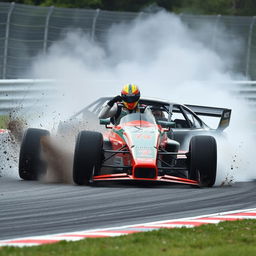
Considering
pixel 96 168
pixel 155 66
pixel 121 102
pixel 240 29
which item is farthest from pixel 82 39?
pixel 96 168

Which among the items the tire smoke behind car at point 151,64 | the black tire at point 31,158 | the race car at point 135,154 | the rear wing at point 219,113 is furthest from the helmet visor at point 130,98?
the tire smoke behind car at point 151,64

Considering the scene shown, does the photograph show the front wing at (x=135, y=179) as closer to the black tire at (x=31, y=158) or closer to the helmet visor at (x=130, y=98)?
the black tire at (x=31, y=158)

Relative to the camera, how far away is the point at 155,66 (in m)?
29.4

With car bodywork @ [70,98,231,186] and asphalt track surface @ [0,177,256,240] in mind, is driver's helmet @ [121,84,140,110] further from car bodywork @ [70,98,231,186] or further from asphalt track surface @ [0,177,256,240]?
asphalt track surface @ [0,177,256,240]

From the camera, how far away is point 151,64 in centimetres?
2955

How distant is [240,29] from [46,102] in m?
7.92

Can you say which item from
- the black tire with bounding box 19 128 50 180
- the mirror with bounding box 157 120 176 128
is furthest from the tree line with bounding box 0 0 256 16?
the black tire with bounding box 19 128 50 180

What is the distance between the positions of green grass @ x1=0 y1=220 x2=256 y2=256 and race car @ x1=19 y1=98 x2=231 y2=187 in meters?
3.32

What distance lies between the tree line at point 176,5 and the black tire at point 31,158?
25.8 metres

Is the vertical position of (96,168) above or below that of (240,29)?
below

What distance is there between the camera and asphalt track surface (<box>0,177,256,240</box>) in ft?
31.1

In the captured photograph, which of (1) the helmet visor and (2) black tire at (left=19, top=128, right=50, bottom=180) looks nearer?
(2) black tire at (left=19, top=128, right=50, bottom=180)

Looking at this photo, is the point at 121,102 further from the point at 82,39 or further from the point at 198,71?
the point at 198,71

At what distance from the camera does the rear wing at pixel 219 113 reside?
1522cm
